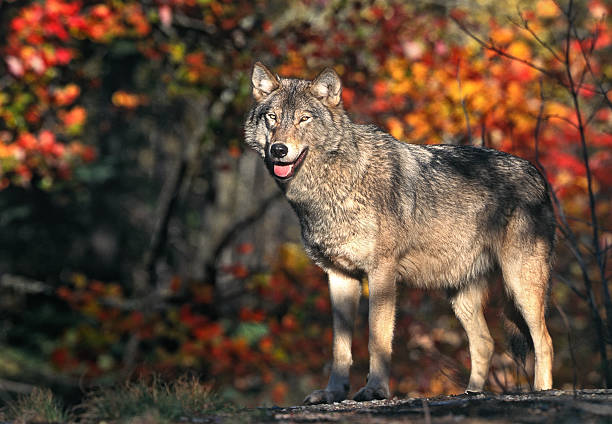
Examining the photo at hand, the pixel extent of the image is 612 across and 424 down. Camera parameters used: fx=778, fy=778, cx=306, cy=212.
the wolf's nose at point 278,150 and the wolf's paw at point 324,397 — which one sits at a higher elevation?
the wolf's nose at point 278,150

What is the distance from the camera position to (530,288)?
6.43 meters

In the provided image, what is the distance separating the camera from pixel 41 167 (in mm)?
10344

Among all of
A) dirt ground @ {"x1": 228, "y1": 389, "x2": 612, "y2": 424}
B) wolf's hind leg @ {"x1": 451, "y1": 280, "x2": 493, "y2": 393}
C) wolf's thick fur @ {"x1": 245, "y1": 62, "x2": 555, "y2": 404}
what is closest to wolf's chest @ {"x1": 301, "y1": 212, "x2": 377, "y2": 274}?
wolf's thick fur @ {"x1": 245, "y1": 62, "x2": 555, "y2": 404}

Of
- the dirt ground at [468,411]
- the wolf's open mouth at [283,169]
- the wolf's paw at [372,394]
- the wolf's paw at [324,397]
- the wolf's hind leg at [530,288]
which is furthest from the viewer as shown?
the wolf's hind leg at [530,288]

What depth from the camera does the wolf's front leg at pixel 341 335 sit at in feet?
18.7

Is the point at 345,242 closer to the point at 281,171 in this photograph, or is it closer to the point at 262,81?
the point at 281,171

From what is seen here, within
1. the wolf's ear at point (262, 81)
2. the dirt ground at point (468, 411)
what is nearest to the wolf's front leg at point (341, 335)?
the dirt ground at point (468, 411)

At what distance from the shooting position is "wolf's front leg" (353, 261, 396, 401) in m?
5.64

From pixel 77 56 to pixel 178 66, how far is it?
1438 mm

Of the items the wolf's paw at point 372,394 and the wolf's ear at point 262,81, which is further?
the wolf's ear at point 262,81

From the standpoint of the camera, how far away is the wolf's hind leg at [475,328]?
21.5ft

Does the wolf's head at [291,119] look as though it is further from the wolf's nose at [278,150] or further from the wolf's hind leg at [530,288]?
the wolf's hind leg at [530,288]

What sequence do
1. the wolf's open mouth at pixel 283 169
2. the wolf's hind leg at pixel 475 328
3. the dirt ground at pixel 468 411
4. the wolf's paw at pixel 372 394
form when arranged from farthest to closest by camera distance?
the wolf's hind leg at pixel 475 328 → the wolf's open mouth at pixel 283 169 → the wolf's paw at pixel 372 394 → the dirt ground at pixel 468 411

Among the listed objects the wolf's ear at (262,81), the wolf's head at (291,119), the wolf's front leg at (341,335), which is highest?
the wolf's ear at (262,81)
